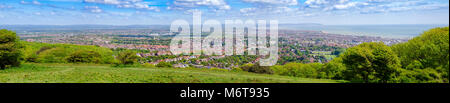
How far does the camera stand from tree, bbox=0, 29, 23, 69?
676 inches

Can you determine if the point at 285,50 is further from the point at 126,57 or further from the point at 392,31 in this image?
the point at 126,57

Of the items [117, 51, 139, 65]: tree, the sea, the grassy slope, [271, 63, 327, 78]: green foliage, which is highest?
the sea

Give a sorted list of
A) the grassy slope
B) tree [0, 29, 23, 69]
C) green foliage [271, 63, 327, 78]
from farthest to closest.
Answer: green foliage [271, 63, 327, 78], tree [0, 29, 23, 69], the grassy slope

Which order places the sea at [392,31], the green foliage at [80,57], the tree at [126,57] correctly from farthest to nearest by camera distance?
the sea at [392,31] → the green foliage at [80,57] → the tree at [126,57]

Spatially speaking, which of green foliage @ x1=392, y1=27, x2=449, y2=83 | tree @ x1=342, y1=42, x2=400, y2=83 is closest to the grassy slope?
tree @ x1=342, y1=42, x2=400, y2=83

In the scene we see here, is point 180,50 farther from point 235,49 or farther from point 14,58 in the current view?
point 14,58

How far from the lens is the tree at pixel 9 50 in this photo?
1717 cm

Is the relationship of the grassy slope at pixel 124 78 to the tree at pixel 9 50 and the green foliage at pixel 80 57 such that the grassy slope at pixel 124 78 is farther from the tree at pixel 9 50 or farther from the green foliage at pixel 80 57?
the green foliage at pixel 80 57

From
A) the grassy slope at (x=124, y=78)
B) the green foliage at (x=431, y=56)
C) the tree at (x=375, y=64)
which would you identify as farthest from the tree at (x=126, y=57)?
the green foliage at (x=431, y=56)

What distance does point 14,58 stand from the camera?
1806 centimetres

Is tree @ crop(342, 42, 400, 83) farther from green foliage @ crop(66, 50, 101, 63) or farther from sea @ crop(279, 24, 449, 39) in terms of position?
green foliage @ crop(66, 50, 101, 63)

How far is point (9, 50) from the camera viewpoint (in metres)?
17.7
